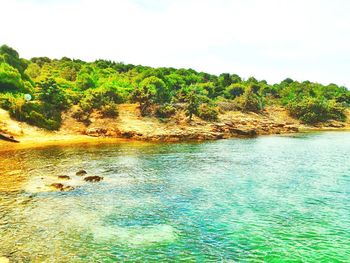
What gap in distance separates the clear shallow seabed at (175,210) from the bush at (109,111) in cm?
2867

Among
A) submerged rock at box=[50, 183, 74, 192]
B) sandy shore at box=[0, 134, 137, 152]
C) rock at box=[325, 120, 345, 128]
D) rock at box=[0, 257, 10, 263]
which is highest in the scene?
rock at box=[325, 120, 345, 128]

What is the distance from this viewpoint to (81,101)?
251ft

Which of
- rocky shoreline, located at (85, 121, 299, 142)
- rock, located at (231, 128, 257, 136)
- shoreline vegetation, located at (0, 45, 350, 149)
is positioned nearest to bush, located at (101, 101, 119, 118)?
shoreline vegetation, located at (0, 45, 350, 149)

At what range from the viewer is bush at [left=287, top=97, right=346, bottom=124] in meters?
111

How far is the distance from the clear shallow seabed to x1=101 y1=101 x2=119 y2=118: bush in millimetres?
28668

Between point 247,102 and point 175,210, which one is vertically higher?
point 247,102

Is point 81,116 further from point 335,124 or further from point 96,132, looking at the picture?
point 335,124

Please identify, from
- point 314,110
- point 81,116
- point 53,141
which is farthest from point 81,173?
point 314,110

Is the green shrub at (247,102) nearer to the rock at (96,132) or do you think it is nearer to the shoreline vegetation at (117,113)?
the shoreline vegetation at (117,113)

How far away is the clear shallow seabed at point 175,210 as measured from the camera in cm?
1917

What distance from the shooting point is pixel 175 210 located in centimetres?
2617

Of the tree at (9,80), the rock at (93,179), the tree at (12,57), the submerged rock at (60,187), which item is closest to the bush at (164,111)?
the tree at (9,80)

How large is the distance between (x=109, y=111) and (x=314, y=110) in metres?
68.1

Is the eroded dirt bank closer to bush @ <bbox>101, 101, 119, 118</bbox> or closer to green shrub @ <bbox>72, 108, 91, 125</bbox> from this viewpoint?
green shrub @ <bbox>72, 108, 91, 125</bbox>
